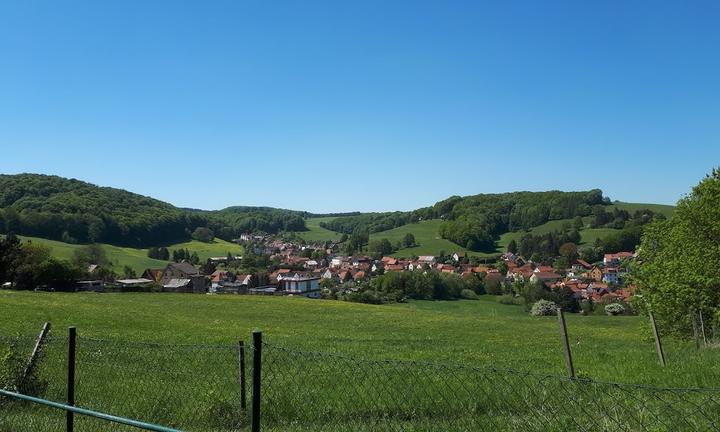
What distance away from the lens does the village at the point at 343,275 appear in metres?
101

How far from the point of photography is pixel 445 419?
795 centimetres

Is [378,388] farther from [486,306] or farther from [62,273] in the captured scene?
[486,306]

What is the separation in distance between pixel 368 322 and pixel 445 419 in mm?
32670

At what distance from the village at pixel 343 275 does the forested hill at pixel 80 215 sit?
2875 cm

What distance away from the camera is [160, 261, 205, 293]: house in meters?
102

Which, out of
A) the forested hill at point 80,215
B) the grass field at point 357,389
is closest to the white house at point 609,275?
the grass field at point 357,389

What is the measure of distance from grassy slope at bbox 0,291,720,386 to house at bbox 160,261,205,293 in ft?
149

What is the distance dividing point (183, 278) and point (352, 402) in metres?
104

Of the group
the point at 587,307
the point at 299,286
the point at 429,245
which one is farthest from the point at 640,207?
the point at 299,286

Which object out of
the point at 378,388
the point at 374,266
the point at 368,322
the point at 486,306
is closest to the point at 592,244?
the point at 374,266

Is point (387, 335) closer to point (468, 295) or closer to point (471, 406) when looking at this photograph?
point (471, 406)

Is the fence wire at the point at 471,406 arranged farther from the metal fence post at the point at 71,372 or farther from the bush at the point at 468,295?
the bush at the point at 468,295

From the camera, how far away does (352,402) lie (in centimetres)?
889

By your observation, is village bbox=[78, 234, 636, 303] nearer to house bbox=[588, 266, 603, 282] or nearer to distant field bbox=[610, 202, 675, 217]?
house bbox=[588, 266, 603, 282]
